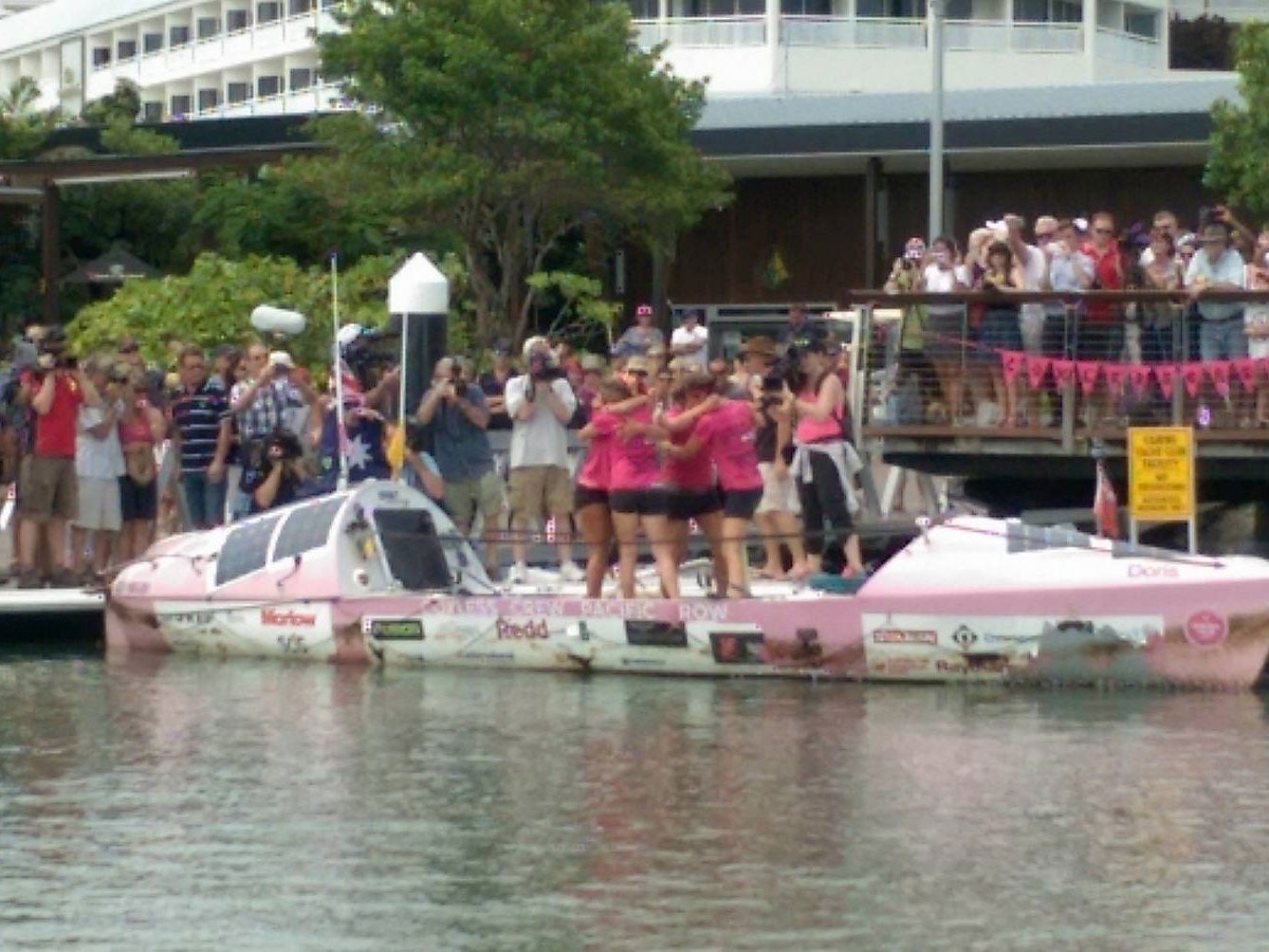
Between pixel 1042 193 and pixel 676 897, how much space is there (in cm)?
3674

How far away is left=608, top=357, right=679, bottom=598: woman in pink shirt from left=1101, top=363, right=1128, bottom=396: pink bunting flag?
3366 mm

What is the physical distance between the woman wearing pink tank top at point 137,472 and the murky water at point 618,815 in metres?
3.43

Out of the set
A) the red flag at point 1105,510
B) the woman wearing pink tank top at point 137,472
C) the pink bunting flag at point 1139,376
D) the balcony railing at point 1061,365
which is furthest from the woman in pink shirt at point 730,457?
the woman wearing pink tank top at point 137,472

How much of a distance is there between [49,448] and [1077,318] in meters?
7.53

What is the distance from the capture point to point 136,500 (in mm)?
23266

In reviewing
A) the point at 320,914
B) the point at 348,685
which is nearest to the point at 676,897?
the point at 320,914

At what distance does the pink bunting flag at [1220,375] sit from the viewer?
20.8 metres

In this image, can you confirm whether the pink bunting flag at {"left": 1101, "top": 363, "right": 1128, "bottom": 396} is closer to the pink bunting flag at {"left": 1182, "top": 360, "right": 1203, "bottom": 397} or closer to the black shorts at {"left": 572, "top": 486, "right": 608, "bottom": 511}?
the pink bunting flag at {"left": 1182, "top": 360, "right": 1203, "bottom": 397}

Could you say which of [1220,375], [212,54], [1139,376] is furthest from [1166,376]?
[212,54]

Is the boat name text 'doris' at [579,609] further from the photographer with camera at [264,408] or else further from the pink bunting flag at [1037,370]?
the pink bunting flag at [1037,370]

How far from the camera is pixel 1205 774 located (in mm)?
15219

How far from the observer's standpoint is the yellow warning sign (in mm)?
19578

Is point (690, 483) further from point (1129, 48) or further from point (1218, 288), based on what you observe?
point (1129, 48)

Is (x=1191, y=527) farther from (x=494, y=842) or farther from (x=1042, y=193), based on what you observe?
(x=1042, y=193)
